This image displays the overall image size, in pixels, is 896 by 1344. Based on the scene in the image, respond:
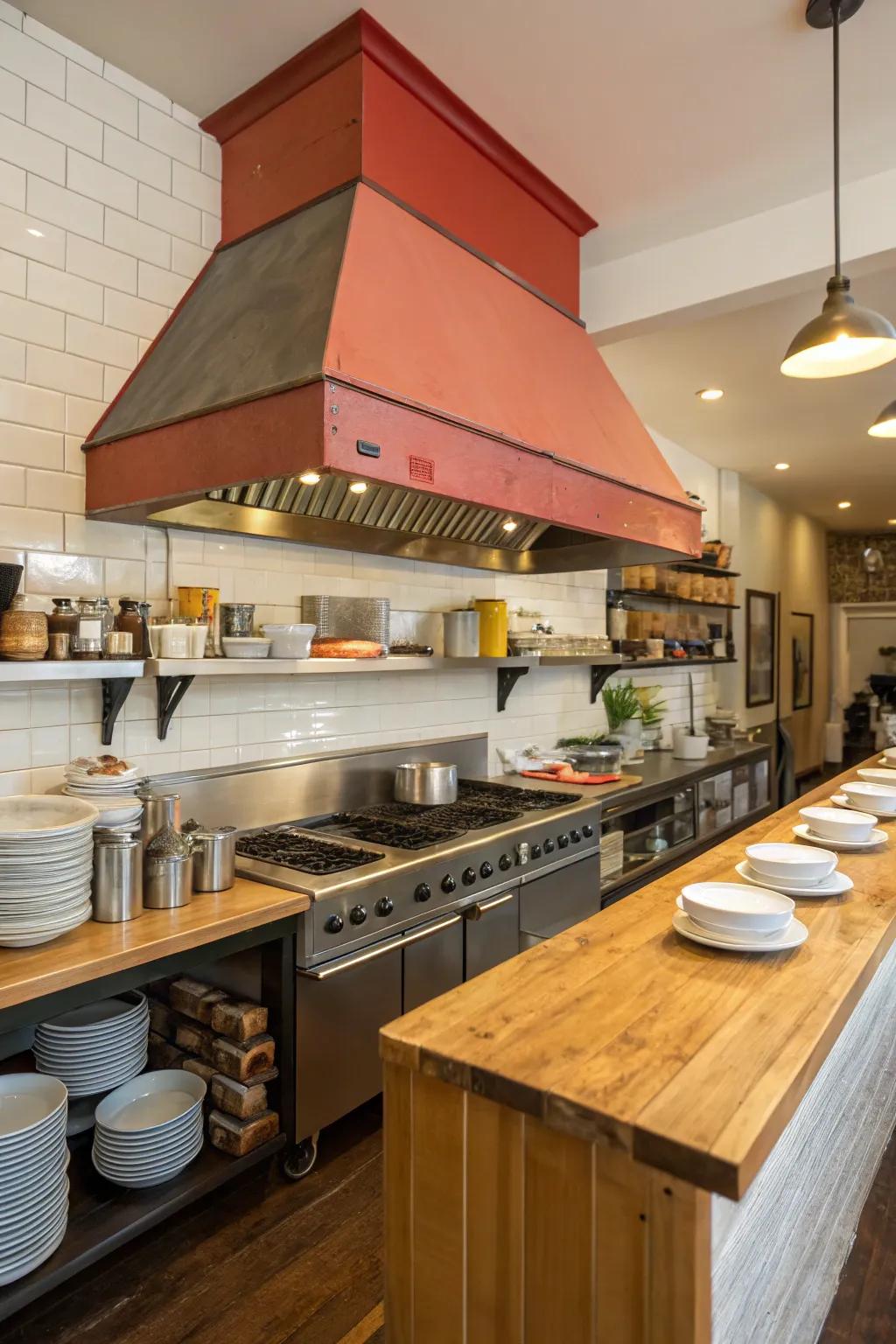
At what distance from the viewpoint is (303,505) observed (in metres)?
2.89

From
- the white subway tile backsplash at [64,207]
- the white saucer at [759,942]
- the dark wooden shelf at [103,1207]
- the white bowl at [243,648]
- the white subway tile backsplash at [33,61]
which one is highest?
the white subway tile backsplash at [33,61]

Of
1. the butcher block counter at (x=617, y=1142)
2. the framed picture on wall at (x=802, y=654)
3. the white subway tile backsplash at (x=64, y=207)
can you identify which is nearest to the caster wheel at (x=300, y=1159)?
the butcher block counter at (x=617, y=1142)

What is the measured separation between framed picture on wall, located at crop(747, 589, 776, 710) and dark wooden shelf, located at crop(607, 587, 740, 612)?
35.3 inches

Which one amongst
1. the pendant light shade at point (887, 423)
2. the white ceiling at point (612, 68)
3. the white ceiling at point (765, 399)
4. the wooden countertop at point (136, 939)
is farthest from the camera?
the white ceiling at point (765, 399)

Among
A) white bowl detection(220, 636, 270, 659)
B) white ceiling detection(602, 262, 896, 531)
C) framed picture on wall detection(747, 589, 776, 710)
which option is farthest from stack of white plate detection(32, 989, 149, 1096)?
framed picture on wall detection(747, 589, 776, 710)

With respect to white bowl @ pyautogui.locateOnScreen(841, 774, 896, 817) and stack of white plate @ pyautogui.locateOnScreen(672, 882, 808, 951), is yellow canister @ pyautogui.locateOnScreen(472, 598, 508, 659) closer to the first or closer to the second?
white bowl @ pyautogui.locateOnScreen(841, 774, 896, 817)

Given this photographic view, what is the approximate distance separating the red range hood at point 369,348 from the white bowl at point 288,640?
1.28 ft

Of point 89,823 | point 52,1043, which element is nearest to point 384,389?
point 89,823

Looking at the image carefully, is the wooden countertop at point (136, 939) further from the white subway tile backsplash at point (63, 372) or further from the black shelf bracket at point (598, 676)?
the black shelf bracket at point (598, 676)

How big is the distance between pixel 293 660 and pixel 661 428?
4.40 meters

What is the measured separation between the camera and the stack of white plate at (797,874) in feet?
6.04

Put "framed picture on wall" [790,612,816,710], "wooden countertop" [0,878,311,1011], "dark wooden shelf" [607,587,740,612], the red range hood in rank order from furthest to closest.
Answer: "framed picture on wall" [790,612,816,710], "dark wooden shelf" [607,587,740,612], the red range hood, "wooden countertop" [0,878,311,1011]

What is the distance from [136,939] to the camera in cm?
195

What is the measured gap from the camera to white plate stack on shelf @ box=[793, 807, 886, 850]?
2.25 m
